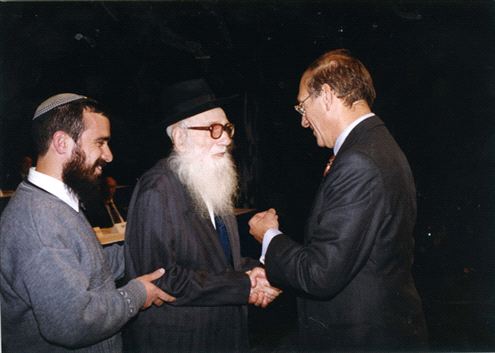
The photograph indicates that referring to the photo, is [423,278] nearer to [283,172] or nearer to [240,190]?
[283,172]

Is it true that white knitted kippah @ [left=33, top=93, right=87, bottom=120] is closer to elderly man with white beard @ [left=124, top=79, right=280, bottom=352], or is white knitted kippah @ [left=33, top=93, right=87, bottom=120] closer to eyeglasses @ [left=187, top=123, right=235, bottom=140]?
elderly man with white beard @ [left=124, top=79, right=280, bottom=352]

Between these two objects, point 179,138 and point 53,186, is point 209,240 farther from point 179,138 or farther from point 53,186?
point 53,186

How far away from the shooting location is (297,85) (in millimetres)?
2580

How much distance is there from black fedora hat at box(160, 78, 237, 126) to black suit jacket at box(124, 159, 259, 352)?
348mm

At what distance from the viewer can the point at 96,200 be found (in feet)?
6.63

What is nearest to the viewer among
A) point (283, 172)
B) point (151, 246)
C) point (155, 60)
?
point (151, 246)

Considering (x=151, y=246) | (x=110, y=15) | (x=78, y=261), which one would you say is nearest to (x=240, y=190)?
(x=151, y=246)

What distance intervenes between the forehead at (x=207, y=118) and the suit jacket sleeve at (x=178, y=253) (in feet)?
1.67

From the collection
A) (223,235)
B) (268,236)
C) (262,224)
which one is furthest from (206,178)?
(268,236)

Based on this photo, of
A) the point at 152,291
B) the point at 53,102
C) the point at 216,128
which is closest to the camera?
the point at 53,102

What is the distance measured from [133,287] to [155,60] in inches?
62.1

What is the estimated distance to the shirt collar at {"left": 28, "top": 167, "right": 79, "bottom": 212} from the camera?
1680 mm

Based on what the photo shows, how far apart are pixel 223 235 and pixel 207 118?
845mm

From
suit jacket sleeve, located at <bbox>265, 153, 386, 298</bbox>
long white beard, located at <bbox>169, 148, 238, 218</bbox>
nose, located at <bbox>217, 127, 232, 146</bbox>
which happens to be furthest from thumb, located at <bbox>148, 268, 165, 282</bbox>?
nose, located at <bbox>217, 127, 232, 146</bbox>
